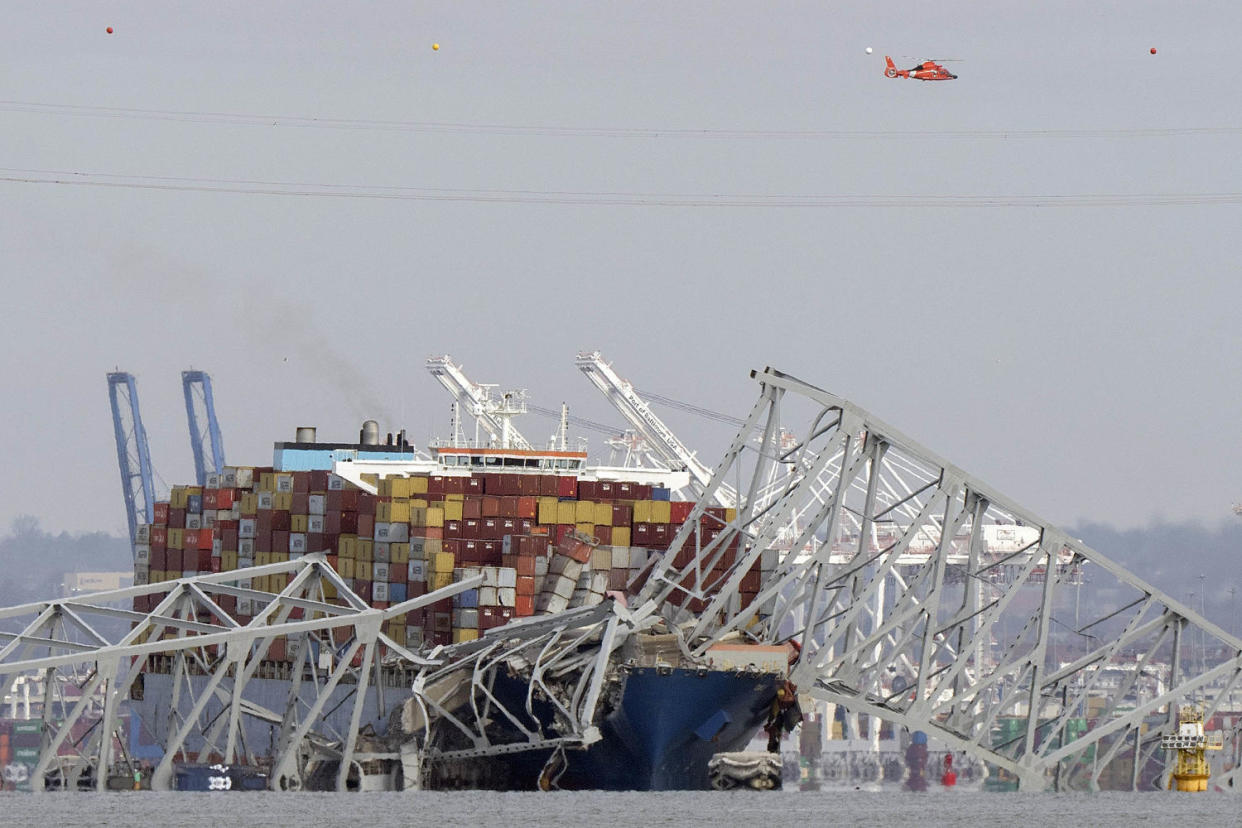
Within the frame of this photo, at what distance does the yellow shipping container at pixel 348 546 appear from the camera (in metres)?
81.7

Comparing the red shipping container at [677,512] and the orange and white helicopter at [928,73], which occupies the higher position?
the orange and white helicopter at [928,73]

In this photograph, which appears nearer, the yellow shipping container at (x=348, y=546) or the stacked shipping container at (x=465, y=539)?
the stacked shipping container at (x=465, y=539)

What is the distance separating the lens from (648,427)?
128 meters

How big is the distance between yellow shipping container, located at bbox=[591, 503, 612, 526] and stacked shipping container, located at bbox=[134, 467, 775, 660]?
4cm

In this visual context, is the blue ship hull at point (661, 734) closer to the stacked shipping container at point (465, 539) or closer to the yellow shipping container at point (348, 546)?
the stacked shipping container at point (465, 539)

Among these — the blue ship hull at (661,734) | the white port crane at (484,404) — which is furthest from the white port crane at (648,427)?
the blue ship hull at (661,734)

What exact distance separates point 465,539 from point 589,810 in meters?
32.3

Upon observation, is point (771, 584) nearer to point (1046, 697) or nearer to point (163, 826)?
point (1046, 697)

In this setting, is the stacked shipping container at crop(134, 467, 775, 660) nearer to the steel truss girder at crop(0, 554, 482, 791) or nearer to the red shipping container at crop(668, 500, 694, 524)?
the red shipping container at crop(668, 500, 694, 524)

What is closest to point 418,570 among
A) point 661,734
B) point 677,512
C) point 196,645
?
point 677,512

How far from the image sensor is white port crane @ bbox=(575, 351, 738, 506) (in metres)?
125

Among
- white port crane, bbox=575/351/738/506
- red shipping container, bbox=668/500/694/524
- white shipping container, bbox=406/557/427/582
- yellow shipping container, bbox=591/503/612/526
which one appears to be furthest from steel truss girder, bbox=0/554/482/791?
white port crane, bbox=575/351/738/506

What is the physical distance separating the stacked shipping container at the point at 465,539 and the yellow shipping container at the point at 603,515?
4 cm

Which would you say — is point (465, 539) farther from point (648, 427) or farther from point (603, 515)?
point (648, 427)
